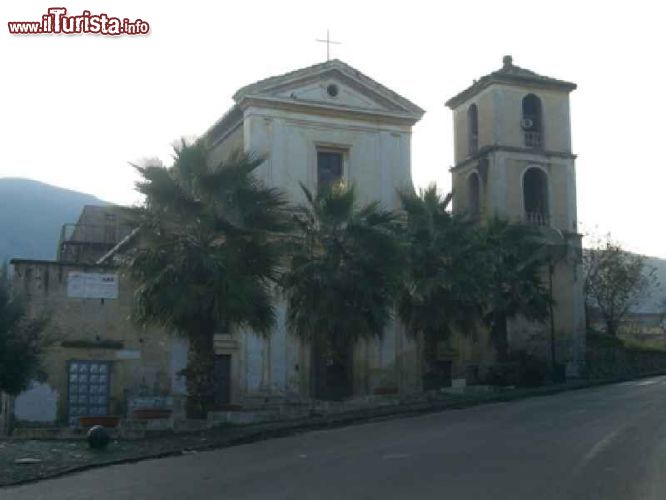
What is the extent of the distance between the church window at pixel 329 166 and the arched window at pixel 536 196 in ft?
32.1

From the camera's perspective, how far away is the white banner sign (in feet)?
97.7

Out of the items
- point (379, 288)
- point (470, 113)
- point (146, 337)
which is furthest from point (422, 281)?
point (470, 113)

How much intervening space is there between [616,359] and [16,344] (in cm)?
2945

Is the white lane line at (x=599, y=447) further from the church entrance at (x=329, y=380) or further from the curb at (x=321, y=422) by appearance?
the church entrance at (x=329, y=380)

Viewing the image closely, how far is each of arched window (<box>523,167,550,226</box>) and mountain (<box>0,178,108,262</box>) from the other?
3338 inches

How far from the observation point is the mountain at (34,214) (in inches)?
5022

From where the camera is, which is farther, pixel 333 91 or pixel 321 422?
pixel 333 91

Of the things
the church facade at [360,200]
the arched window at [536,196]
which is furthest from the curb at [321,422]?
the arched window at [536,196]

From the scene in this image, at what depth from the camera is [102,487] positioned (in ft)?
46.9

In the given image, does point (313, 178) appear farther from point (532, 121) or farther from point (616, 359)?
point (616, 359)

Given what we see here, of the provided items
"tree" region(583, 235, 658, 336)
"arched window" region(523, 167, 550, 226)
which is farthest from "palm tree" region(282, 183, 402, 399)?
"tree" region(583, 235, 658, 336)

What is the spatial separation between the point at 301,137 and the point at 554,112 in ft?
44.2

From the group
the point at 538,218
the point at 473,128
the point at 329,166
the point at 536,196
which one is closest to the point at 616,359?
the point at 538,218

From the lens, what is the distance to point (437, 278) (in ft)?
99.1
